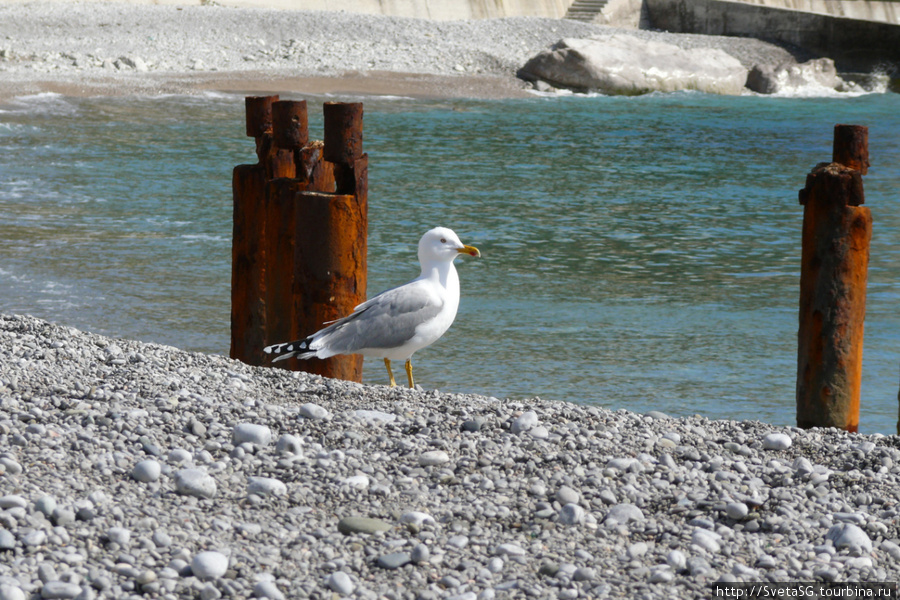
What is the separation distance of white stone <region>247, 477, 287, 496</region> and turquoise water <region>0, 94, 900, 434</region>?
12.5ft

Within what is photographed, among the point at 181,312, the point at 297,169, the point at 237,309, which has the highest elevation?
the point at 297,169

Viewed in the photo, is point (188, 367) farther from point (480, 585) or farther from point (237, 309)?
point (480, 585)

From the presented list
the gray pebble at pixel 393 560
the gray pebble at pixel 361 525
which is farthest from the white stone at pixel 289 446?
the gray pebble at pixel 393 560

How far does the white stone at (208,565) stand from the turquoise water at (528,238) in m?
4.48

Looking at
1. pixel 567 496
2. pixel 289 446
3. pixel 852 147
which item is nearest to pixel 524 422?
pixel 567 496

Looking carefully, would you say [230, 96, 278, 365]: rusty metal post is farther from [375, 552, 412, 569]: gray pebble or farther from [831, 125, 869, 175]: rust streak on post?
[831, 125, 869, 175]: rust streak on post

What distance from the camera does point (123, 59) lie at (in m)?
30.8

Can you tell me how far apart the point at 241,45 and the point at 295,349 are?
2980cm

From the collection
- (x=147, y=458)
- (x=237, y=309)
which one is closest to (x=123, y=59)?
(x=237, y=309)

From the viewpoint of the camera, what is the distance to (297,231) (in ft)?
19.4

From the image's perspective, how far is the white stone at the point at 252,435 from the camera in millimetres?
4520

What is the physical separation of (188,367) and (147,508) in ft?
7.12

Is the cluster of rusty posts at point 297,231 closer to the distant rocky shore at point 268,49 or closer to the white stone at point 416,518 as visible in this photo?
the white stone at point 416,518

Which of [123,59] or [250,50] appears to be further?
[250,50]
